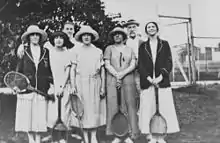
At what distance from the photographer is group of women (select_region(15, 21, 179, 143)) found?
4.18 meters

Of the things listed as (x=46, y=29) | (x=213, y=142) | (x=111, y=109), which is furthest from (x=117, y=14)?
(x=213, y=142)

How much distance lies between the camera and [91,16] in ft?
14.3

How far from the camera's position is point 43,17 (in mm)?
4359

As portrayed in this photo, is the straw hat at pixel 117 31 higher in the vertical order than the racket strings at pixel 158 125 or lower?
higher

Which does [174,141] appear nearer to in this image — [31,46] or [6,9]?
[31,46]

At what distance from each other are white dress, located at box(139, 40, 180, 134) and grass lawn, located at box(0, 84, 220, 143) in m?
0.11

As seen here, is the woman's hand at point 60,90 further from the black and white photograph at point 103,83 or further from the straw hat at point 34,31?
the straw hat at point 34,31

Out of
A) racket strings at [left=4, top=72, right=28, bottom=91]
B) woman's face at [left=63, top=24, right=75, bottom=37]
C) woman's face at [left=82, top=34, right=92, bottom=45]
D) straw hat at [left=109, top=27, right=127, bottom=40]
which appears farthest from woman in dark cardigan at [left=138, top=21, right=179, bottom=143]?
racket strings at [left=4, top=72, right=28, bottom=91]

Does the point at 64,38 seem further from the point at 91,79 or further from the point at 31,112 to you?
the point at 31,112

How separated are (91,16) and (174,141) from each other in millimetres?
1812

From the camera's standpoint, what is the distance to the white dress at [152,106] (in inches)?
164

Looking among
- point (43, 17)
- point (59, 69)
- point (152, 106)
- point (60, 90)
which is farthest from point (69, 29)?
point (152, 106)

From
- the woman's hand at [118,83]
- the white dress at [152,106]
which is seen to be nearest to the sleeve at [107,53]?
the woman's hand at [118,83]

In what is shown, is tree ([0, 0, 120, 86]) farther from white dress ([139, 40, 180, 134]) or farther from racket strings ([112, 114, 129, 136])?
racket strings ([112, 114, 129, 136])
